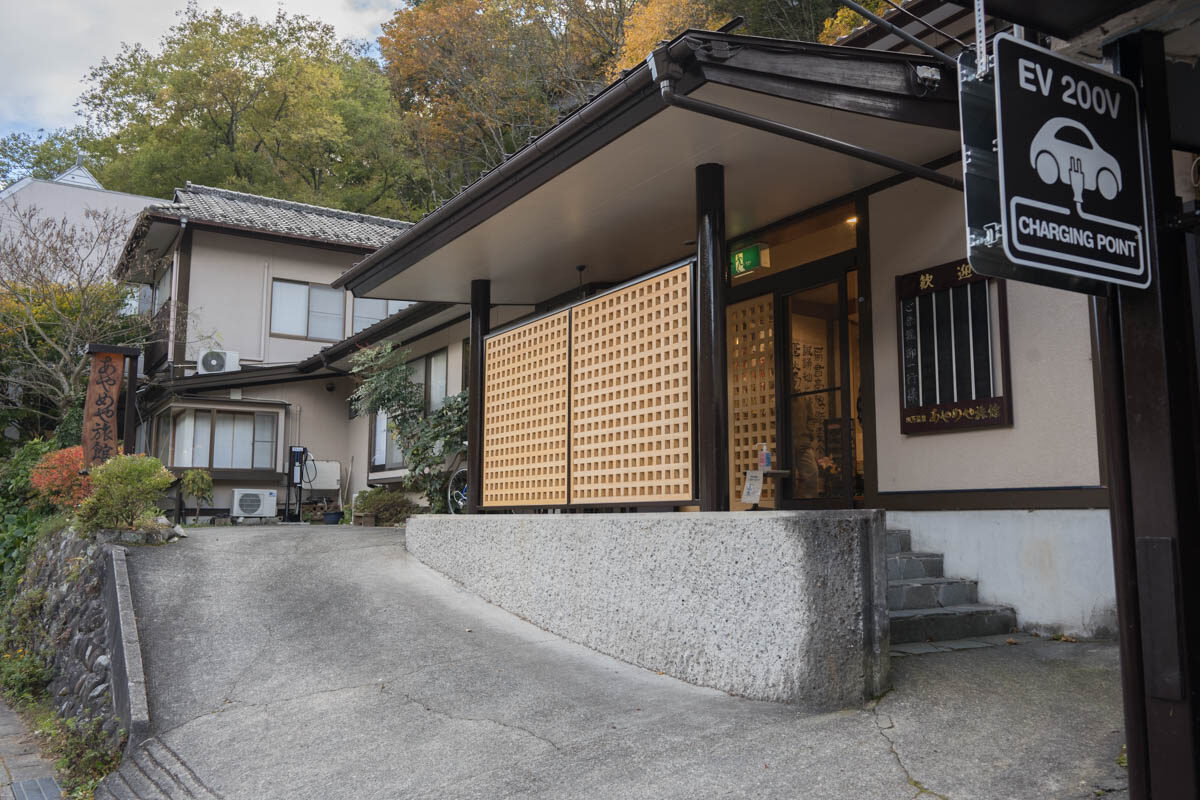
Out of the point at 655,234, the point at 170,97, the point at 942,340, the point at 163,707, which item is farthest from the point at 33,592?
the point at 170,97

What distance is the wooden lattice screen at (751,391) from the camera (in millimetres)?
8773

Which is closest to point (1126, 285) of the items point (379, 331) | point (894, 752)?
point (894, 752)

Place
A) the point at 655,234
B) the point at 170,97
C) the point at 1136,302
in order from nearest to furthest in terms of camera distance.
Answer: the point at 1136,302, the point at 655,234, the point at 170,97

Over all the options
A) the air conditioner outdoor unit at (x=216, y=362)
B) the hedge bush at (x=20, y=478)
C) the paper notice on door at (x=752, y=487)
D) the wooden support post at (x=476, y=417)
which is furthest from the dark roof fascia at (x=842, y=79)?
the air conditioner outdoor unit at (x=216, y=362)

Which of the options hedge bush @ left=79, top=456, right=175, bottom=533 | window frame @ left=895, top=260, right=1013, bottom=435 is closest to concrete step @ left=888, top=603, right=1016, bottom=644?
window frame @ left=895, top=260, right=1013, bottom=435

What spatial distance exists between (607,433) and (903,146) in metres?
3.14

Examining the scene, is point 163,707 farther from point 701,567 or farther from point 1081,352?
point 1081,352

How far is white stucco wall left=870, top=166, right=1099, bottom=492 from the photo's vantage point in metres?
5.99

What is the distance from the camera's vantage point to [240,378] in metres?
18.9

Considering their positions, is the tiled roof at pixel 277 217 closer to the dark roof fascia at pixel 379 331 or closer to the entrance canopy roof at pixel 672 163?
the dark roof fascia at pixel 379 331

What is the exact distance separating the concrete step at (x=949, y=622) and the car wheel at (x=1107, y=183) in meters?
3.40

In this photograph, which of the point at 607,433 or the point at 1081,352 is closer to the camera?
the point at 1081,352

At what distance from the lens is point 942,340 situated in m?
6.88

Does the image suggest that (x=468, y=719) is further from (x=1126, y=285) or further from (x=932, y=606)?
(x=1126, y=285)
